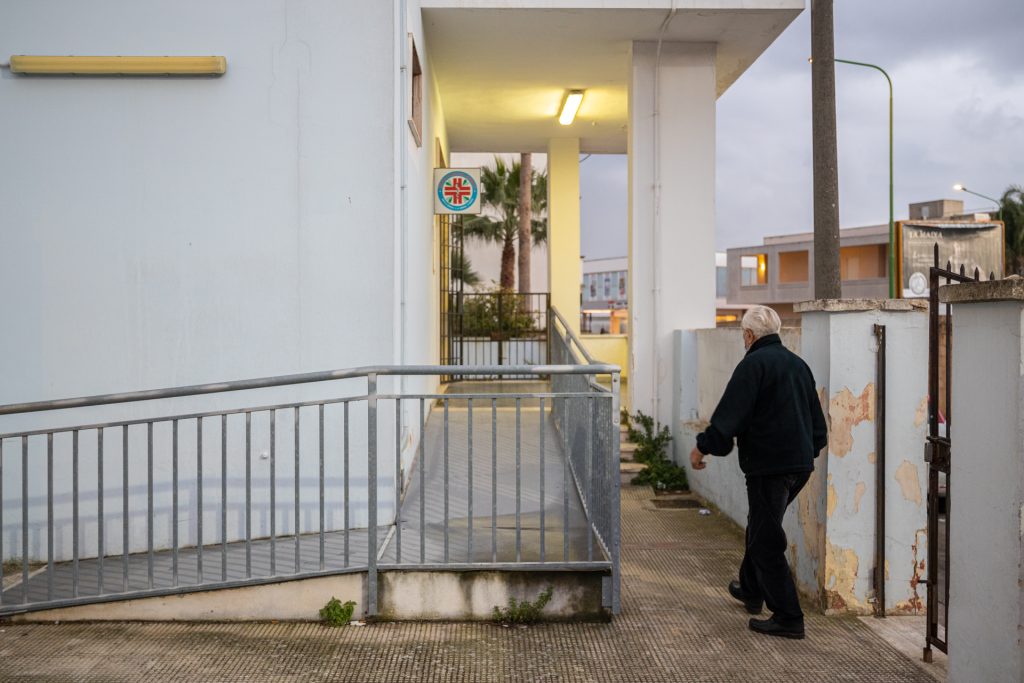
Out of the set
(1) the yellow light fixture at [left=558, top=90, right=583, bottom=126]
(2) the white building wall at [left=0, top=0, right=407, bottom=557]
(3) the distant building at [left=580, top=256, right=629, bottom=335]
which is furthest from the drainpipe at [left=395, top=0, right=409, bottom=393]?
(3) the distant building at [left=580, top=256, right=629, bottom=335]

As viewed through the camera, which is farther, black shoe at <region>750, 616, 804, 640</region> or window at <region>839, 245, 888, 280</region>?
window at <region>839, 245, 888, 280</region>

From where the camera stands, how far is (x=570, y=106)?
12.7m

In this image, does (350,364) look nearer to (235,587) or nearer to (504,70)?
(235,587)

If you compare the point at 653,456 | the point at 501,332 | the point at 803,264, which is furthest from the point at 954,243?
the point at 803,264

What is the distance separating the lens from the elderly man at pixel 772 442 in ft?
15.4

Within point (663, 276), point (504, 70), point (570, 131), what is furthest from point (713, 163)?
point (570, 131)

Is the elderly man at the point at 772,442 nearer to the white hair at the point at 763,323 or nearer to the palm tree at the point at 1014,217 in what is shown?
the white hair at the point at 763,323

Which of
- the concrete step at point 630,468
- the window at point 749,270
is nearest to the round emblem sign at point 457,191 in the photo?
the concrete step at point 630,468

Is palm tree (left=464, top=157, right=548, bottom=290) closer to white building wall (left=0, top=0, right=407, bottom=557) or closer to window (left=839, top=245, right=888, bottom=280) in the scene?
white building wall (left=0, top=0, right=407, bottom=557)

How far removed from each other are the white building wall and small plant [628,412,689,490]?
4.02m

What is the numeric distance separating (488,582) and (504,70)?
25.8 feet

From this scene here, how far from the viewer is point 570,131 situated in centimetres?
1484

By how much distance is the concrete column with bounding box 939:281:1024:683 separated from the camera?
128 inches

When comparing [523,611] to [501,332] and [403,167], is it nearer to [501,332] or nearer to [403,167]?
[403,167]
